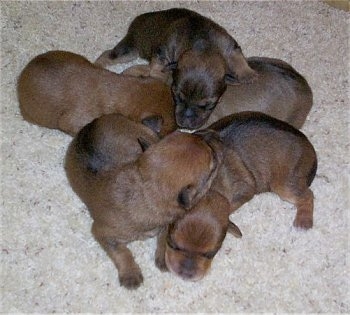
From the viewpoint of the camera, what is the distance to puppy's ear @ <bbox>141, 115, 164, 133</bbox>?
290cm

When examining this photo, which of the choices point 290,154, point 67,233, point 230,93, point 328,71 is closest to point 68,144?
point 67,233

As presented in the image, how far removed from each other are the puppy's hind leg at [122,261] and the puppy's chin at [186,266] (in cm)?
18

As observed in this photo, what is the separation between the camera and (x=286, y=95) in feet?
10.3

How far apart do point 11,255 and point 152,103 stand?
0.87 meters

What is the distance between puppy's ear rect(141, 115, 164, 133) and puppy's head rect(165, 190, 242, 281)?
0.41m

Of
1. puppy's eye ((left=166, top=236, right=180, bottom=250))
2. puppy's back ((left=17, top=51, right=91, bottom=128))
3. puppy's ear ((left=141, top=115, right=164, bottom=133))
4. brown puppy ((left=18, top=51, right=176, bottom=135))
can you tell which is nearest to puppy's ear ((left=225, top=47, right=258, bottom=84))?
brown puppy ((left=18, top=51, right=176, bottom=135))

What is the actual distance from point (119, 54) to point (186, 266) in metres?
1.30

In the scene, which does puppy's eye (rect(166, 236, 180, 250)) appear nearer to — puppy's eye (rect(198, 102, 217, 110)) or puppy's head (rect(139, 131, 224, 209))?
puppy's head (rect(139, 131, 224, 209))

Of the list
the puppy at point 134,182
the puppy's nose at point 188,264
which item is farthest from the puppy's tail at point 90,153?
the puppy's nose at point 188,264

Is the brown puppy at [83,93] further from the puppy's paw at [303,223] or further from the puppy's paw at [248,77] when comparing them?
the puppy's paw at [303,223]

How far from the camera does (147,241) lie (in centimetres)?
292

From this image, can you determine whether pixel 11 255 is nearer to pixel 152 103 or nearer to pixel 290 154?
pixel 152 103

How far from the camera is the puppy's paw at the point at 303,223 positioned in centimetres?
299

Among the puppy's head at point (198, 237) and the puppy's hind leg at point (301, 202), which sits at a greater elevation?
the puppy's head at point (198, 237)
